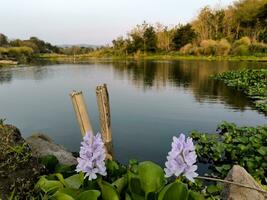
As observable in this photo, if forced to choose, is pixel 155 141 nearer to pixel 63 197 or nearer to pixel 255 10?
pixel 63 197

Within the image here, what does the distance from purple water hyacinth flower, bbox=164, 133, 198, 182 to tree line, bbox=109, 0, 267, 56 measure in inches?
1823

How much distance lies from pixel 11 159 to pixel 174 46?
51.1m

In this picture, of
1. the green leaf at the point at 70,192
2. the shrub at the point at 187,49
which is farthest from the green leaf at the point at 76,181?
the shrub at the point at 187,49

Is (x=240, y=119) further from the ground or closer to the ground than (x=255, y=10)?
closer to the ground

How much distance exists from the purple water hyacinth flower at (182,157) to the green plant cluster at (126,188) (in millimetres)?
300

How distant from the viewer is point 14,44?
221 ft

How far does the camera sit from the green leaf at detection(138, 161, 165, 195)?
2.40 meters

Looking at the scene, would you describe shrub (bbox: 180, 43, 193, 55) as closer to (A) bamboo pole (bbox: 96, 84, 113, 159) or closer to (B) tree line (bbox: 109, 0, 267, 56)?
(B) tree line (bbox: 109, 0, 267, 56)

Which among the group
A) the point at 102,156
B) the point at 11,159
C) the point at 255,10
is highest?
the point at 255,10

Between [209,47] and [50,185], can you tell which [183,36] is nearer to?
→ [209,47]

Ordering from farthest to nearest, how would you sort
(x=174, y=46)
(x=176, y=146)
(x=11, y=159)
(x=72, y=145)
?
(x=174, y=46)
(x=72, y=145)
(x=11, y=159)
(x=176, y=146)

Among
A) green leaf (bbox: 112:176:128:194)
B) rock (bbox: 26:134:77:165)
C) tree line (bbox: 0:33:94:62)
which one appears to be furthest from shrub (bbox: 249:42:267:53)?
green leaf (bbox: 112:176:128:194)

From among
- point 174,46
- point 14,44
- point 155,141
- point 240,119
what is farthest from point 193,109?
point 14,44

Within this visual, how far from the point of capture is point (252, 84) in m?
15.3
